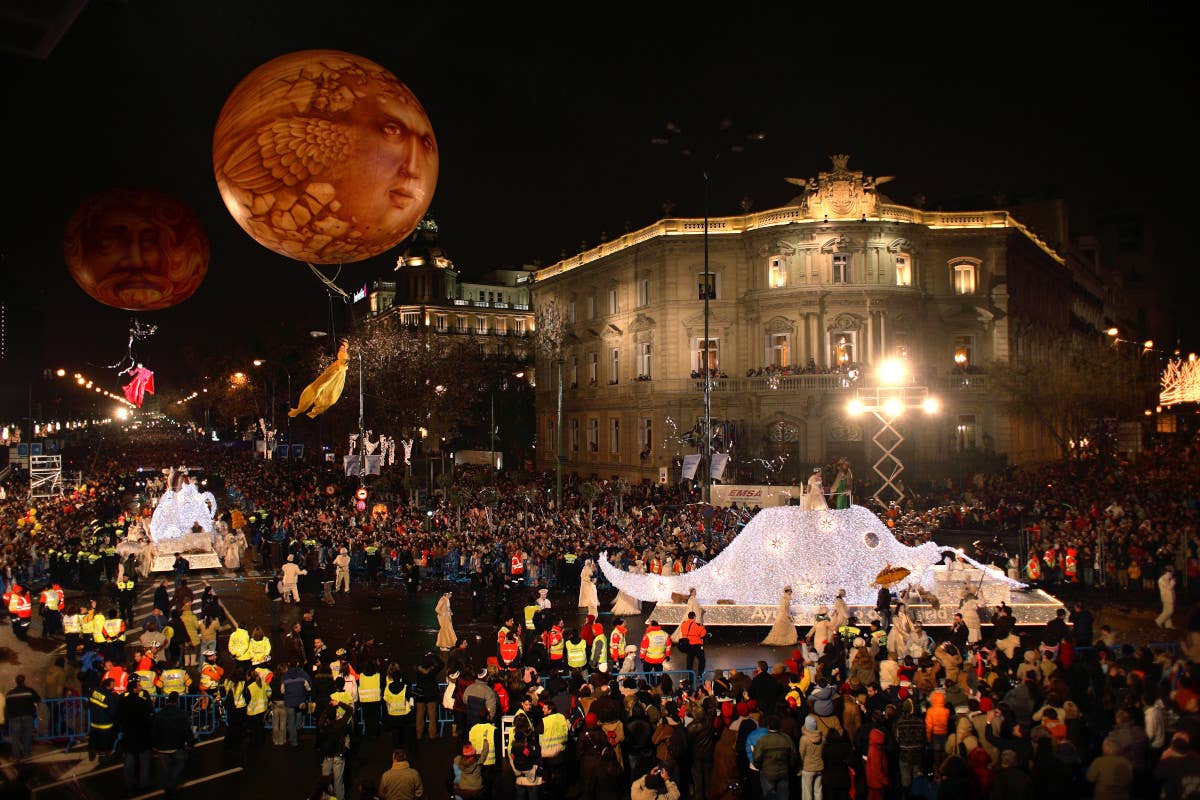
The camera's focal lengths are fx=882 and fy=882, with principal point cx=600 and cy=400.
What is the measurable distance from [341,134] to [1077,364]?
4646cm

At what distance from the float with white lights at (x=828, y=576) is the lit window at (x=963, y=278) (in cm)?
2933

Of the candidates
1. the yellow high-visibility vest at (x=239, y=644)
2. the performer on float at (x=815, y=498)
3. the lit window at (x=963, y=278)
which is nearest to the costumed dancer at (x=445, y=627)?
the yellow high-visibility vest at (x=239, y=644)

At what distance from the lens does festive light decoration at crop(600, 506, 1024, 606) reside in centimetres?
1778

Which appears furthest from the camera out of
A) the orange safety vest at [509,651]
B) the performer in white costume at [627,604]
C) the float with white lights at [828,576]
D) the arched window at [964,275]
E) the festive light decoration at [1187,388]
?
the arched window at [964,275]

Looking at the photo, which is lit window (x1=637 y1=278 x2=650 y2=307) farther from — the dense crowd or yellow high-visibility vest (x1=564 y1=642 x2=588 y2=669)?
yellow high-visibility vest (x1=564 y1=642 x2=588 y2=669)

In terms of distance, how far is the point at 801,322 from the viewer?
1722 inches

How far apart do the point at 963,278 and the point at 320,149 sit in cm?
4402

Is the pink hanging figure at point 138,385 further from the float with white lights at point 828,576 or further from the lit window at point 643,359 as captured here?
the lit window at point 643,359

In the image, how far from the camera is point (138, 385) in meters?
25.2

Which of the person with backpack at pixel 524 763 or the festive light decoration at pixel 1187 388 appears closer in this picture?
the person with backpack at pixel 524 763

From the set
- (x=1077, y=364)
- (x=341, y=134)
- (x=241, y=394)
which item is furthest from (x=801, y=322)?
(x=241, y=394)

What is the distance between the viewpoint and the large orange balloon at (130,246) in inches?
283

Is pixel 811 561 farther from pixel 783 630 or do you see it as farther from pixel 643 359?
pixel 643 359

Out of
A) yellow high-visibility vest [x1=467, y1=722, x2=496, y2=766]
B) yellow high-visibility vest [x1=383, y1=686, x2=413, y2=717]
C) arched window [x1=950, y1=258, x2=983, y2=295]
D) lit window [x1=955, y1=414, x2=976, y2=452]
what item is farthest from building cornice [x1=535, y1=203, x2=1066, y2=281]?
yellow high-visibility vest [x1=467, y1=722, x2=496, y2=766]
